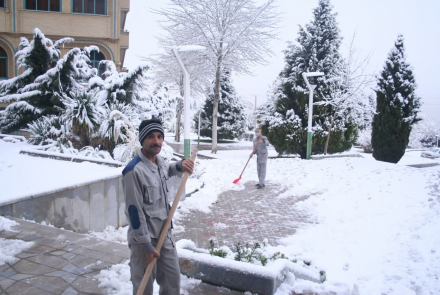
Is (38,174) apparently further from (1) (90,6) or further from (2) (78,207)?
(1) (90,6)

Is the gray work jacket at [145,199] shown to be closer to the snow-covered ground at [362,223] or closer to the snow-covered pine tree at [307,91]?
the snow-covered ground at [362,223]

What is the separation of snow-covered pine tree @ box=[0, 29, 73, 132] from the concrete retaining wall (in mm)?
5699

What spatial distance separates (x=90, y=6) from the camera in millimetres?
20141

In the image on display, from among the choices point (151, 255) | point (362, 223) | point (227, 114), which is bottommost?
point (362, 223)

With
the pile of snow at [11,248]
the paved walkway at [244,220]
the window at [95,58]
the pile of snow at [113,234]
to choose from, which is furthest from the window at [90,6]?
the pile of snow at [11,248]

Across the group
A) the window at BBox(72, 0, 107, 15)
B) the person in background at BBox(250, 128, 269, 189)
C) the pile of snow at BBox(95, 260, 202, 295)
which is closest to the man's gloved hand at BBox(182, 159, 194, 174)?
the pile of snow at BBox(95, 260, 202, 295)

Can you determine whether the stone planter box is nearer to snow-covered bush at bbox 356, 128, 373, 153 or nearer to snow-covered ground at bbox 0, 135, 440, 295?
snow-covered ground at bbox 0, 135, 440, 295

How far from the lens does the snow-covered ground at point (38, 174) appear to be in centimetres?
532

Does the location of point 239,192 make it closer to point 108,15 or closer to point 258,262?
point 258,262

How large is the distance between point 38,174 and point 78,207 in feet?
4.32

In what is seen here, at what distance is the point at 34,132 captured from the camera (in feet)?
32.6

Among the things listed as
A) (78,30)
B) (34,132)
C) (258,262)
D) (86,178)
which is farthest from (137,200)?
(78,30)

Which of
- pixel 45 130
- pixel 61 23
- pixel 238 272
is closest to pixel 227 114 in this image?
pixel 61 23

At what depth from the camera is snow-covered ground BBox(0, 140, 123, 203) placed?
5.32 meters
